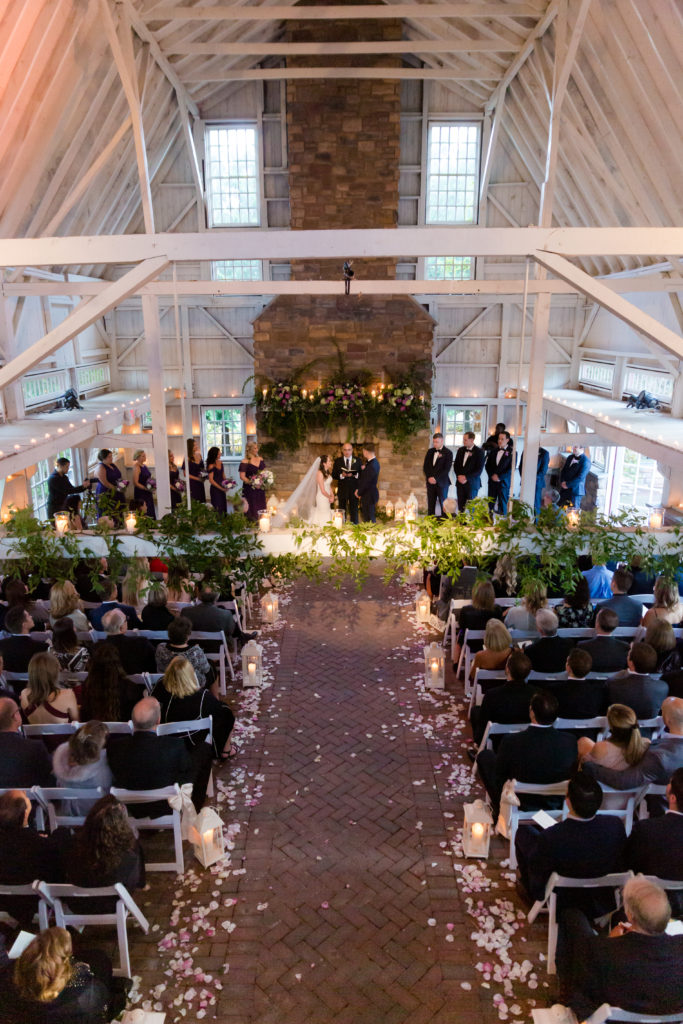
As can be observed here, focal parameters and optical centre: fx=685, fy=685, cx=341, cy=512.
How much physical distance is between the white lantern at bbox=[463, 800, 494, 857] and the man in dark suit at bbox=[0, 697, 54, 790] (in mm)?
2566

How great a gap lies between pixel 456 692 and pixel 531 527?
1695 mm

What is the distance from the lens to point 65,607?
5758mm

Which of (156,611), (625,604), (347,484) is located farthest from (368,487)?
(156,611)

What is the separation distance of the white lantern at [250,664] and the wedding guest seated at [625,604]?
10.5ft

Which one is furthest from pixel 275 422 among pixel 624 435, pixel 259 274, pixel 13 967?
pixel 13 967

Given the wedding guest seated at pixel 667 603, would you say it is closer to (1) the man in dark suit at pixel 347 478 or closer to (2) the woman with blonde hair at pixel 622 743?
(2) the woman with blonde hair at pixel 622 743

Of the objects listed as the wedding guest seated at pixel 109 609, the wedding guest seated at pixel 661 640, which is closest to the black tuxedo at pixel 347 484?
the wedding guest seated at pixel 109 609

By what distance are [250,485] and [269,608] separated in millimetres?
2912

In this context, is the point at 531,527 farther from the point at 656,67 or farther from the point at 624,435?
the point at 656,67

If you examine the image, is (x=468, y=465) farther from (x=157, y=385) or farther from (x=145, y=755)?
(x=145, y=755)

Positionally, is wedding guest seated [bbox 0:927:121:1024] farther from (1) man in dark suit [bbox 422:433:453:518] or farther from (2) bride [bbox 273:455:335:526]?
(1) man in dark suit [bbox 422:433:453:518]

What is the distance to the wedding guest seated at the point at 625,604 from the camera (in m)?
5.84

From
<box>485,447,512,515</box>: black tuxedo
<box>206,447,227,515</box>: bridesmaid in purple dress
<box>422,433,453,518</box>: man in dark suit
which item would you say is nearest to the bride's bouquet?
<box>206,447,227,515</box>: bridesmaid in purple dress

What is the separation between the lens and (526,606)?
5.76 m
